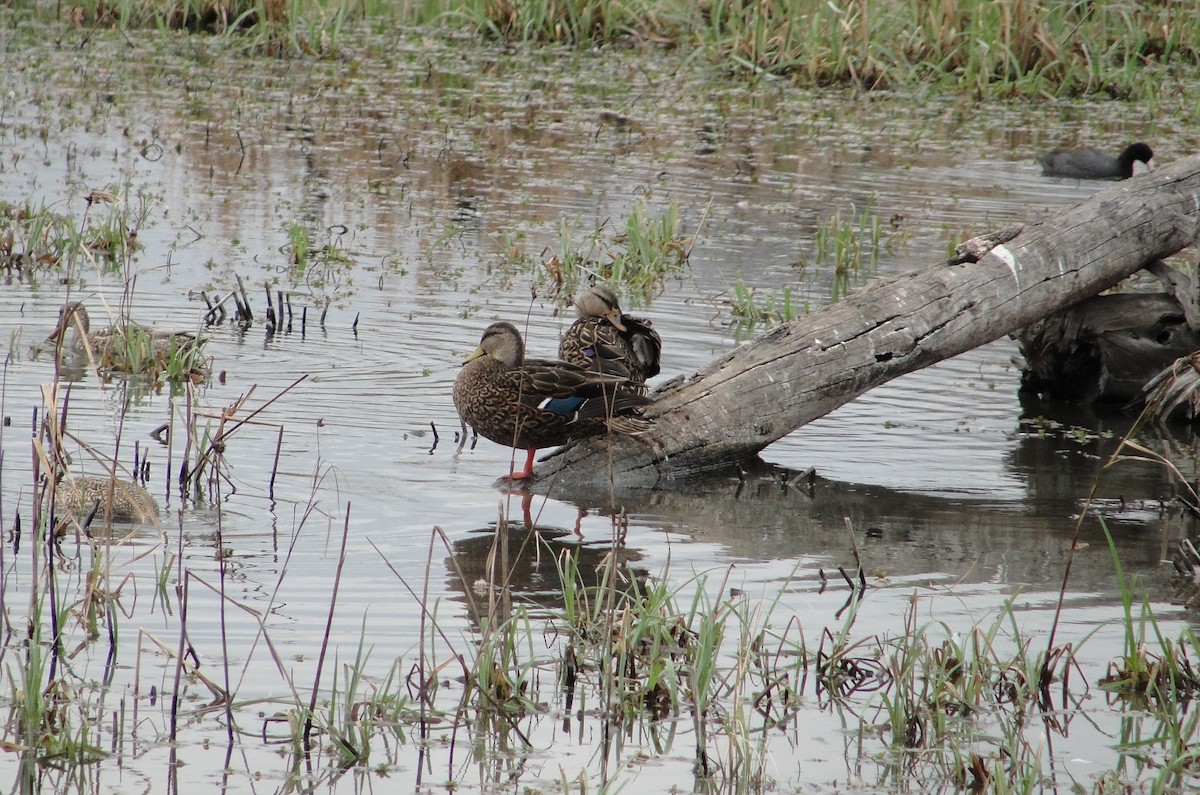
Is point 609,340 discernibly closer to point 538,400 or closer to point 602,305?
point 602,305

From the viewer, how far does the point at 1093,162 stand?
47.0 feet

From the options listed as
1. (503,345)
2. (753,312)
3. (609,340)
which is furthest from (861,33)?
(503,345)

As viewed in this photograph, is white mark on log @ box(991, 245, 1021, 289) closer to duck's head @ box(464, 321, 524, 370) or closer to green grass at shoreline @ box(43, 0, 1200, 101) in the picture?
duck's head @ box(464, 321, 524, 370)

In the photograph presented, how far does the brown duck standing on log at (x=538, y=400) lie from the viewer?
675 centimetres

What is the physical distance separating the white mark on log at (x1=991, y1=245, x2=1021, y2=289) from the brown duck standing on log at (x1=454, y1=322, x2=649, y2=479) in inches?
80.5

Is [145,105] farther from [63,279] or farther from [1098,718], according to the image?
[1098,718]

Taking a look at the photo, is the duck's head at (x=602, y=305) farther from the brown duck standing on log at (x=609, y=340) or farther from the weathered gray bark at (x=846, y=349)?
the weathered gray bark at (x=846, y=349)

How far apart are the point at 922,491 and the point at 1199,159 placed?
2.77 meters

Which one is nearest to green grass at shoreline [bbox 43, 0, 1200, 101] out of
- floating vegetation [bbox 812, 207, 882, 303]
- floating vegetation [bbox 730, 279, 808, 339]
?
floating vegetation [bbox 812, 207, 882, 303]

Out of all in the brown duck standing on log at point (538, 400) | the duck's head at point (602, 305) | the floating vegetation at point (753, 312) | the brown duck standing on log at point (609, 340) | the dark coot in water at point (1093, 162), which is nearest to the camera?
the brown duck standing on log at point (538, 400)

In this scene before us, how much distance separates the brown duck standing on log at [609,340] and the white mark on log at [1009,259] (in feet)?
5.75

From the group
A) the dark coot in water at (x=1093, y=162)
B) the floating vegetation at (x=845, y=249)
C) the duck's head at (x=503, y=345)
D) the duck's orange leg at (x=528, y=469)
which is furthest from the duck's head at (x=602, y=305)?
the dark coot in water at (x=1093, y=162)

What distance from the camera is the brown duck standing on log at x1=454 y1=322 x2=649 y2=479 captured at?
675cm

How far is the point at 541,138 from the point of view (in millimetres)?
15656
